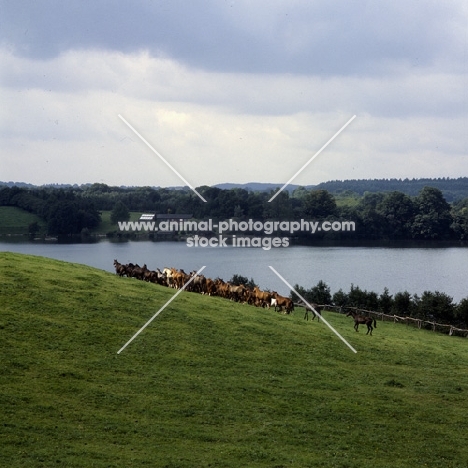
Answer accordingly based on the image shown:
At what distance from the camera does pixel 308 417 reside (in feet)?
58.6

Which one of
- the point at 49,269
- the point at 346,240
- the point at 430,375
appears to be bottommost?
the point at 430,375

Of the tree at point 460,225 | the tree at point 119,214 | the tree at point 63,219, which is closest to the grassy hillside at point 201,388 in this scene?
the tree at point 63,219

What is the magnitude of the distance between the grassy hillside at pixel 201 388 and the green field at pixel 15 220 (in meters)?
63.3

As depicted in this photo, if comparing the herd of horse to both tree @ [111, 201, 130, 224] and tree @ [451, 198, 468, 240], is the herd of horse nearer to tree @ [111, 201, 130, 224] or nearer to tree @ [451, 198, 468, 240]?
tree @ [111, 201, 130, 224]

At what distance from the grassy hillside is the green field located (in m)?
63.3

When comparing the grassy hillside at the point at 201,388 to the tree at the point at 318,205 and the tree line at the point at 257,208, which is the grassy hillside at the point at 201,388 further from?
the tree at the point at 318,205

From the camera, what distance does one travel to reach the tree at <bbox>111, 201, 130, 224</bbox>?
95.9 meters

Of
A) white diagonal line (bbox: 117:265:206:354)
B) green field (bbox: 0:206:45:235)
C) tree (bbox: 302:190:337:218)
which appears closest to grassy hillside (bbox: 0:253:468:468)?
white diagonal line (bbox: 117:265:206:354)

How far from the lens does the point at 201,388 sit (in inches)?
754

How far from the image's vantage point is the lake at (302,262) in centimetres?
6631

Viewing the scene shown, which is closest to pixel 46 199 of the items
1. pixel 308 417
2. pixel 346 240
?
pixel 346 240

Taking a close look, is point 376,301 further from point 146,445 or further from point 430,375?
point 146,445

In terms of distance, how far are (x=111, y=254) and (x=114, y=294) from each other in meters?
47.0

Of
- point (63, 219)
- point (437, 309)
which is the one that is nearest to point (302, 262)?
point (63, 219)
